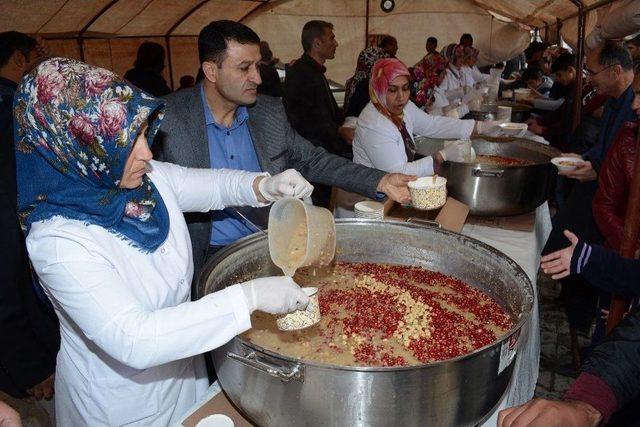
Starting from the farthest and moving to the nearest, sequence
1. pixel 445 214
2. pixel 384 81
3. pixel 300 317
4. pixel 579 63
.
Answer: pixel 579 63
pixel 384 81
pixel 445 214
pixel 300 317

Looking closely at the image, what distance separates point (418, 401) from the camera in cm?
110

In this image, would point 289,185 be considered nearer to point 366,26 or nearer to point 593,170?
point 593,170

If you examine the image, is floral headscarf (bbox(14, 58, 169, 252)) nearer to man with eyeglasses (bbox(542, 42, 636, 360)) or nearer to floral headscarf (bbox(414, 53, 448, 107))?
man with eyeglasses (bbox(542, 42, 636, 360))

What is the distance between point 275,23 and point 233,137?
28.8ft

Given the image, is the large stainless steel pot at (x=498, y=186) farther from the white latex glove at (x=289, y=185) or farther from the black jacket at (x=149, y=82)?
the black jacket at (x=149, y=82)

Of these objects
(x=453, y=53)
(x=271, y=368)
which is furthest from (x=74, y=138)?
(x=453, y=53)

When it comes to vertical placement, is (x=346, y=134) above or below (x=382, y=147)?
below

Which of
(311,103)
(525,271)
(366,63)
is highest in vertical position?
(366,63)

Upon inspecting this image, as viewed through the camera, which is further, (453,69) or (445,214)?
(453,69)

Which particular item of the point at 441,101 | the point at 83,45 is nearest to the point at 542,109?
the point at 441,101

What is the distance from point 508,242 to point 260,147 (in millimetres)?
1437

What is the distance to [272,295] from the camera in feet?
4.09

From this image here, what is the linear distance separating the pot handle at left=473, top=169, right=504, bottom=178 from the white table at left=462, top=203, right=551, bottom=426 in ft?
1.18

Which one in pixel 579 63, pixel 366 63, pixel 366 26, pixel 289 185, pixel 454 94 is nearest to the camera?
pixel 289 185
